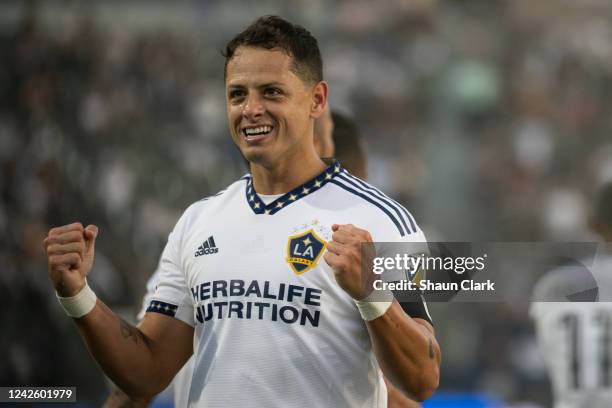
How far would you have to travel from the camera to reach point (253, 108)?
122 inches

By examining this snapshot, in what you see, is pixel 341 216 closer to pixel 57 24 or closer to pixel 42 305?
pixel 42 305

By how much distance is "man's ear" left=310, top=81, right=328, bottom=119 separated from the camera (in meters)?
3.27

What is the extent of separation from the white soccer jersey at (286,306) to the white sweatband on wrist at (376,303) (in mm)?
244

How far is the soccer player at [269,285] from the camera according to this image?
2.99m

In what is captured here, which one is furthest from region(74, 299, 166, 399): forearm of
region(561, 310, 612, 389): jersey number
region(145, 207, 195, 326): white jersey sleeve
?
region(561, 310, 612, 389): jersey number

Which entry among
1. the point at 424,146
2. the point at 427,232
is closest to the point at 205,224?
the point at 427,232

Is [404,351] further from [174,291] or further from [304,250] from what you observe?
[174,291]

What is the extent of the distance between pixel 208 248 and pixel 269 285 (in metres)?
0.29

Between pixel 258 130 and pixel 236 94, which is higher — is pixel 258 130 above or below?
below

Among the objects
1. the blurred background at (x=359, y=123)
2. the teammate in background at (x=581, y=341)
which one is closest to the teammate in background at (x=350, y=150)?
the teammate in background at (x=581, y=341)

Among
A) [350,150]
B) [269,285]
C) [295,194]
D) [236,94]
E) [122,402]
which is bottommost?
[122,402]

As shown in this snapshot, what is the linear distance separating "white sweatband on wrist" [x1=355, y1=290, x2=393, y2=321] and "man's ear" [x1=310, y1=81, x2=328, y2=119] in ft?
2.50

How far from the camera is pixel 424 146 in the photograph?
1119 centimetres

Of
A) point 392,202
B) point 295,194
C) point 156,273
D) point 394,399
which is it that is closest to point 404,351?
point 392,202
